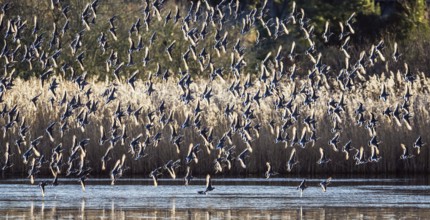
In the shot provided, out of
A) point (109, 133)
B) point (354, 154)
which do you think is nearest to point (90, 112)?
point (109, 133)

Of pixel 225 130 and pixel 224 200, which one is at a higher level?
pixel 225 130

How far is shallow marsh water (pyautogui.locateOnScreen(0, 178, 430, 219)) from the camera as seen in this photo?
60.0 feet

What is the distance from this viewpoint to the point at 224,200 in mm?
20234

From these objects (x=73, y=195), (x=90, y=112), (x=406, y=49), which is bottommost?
(x=73, y=195)

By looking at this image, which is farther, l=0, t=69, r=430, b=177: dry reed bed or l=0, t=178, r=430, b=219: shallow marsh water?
l=0, t=69, r=430, b=177: dry reed bed

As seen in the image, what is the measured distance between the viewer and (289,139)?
25.1 metres

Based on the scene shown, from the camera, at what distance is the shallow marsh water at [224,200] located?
18.3 metres

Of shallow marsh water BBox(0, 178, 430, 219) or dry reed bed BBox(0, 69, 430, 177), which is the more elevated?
dry reed bed BBox(0, 69, 430, 177)

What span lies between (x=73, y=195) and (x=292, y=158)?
5.00 meters

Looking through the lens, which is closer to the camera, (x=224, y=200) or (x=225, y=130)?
(x=224, y=200)

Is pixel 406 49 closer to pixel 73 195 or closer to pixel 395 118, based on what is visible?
pixel 395 118

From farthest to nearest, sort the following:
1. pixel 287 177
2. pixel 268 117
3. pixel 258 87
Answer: pixel 258 87 < pixel 268 117 < pixel 287 177

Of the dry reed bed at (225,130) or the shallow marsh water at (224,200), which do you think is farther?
the dry reed bed at (225,130)

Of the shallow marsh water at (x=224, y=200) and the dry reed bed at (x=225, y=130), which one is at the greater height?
the dry reed bed at (x=225, y=130)
